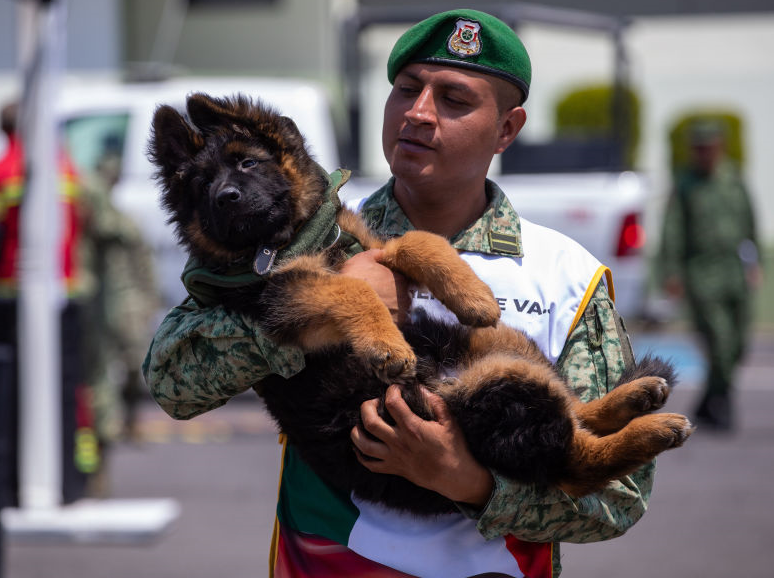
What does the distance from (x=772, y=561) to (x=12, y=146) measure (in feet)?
17.5

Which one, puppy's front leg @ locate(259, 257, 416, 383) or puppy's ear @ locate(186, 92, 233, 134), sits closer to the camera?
puppy's front leg @ locate(259, 257, 416, 383)

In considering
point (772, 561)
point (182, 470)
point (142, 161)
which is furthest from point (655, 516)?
point (142, 161)

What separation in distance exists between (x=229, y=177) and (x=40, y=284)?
14.3 feet

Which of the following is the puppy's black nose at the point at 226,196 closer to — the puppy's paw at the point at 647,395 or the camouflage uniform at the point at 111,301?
the puppy's paw at the point at 647,395

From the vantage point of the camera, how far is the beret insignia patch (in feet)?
7.99

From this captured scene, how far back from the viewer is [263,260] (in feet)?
8.25

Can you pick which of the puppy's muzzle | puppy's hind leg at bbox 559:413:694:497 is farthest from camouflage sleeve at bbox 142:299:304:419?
puppy's hind leg at bbox 559:413:694:497

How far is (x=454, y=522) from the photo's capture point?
2352mm

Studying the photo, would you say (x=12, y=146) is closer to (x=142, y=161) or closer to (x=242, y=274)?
(x=142, y=161)

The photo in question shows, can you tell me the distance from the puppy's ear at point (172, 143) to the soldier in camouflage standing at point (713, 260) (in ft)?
23.2

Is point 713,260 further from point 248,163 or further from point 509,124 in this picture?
point 248,163

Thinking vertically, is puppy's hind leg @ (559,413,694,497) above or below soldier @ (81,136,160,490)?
above

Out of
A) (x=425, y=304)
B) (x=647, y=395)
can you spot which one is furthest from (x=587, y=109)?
(x=647, y=395)

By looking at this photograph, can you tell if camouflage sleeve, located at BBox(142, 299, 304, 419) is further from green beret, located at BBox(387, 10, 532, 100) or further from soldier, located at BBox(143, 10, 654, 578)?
green beret, located at BBox(387, 10, 532, 100)
